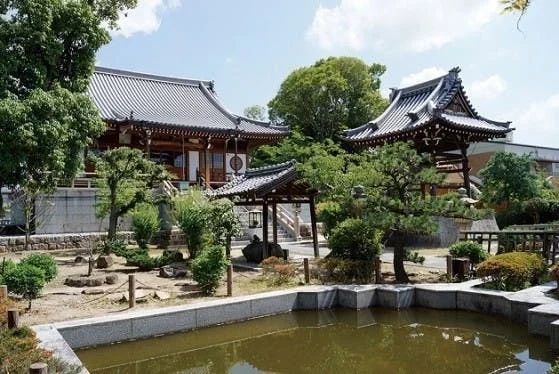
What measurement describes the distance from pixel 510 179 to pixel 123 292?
24517 mm

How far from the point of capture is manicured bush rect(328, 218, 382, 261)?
12.7 metres

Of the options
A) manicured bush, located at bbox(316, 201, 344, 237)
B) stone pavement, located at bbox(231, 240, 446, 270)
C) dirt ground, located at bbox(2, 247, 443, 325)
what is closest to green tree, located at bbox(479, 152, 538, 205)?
stone pavement, located at bbox(231, 240, 446, 270)

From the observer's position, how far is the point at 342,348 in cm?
844

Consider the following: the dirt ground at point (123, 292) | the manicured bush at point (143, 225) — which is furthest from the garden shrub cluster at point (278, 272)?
the manicured bush at point (143, 225)

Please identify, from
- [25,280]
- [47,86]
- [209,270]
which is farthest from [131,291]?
[47,86]

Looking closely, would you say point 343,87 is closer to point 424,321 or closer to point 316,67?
point 316,67

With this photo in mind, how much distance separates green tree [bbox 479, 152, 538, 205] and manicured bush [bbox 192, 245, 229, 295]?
2247 cm

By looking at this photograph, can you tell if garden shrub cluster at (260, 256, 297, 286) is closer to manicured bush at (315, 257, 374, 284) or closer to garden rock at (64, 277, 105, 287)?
manicured bush at (315, 257, 374, 284)

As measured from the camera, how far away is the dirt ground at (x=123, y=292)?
980 centimetres

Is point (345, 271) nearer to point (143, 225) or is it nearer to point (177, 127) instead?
point (143, 225)

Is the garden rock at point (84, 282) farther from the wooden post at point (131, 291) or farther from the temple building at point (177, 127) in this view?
the temple building at point (177, 127)

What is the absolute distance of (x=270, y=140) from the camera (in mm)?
32156

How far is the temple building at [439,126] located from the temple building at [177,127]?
23.5ft

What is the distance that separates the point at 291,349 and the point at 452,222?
1663 cm
